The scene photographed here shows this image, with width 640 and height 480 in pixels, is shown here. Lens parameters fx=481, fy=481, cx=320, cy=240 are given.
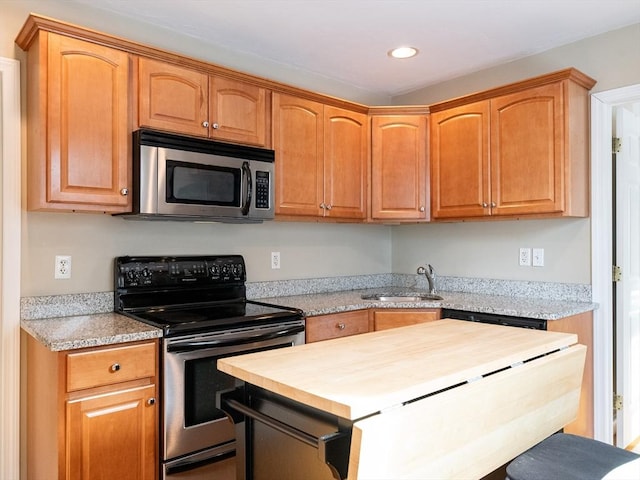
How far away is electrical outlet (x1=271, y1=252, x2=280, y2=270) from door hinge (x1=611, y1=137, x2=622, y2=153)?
2226 millimetres

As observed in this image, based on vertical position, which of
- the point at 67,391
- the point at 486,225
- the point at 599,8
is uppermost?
the point at 599,8

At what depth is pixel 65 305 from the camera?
2426 mm

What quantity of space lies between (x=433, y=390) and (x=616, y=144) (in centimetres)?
250

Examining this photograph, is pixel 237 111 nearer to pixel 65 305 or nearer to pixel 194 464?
pixel 65 305

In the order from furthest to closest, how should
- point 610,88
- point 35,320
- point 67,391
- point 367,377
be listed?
1. point 610,88
2. point 35,320
3. point 67,391
4. point 367,377

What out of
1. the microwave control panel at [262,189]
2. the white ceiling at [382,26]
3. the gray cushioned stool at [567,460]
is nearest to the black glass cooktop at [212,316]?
the microwave control panel at [262,189]

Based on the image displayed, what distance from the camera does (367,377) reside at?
4.15 ft

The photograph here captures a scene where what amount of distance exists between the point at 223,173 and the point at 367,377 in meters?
1.69

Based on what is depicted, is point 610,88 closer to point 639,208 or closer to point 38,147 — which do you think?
point 639,208

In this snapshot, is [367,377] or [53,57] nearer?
[367,377]

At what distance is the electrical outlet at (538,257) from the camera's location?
10.3 feet

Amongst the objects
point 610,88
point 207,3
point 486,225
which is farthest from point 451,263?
point 207,3

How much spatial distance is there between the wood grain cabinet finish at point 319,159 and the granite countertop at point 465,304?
0.57 meters

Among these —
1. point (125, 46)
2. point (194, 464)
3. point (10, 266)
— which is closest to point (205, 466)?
point (194, 464)
